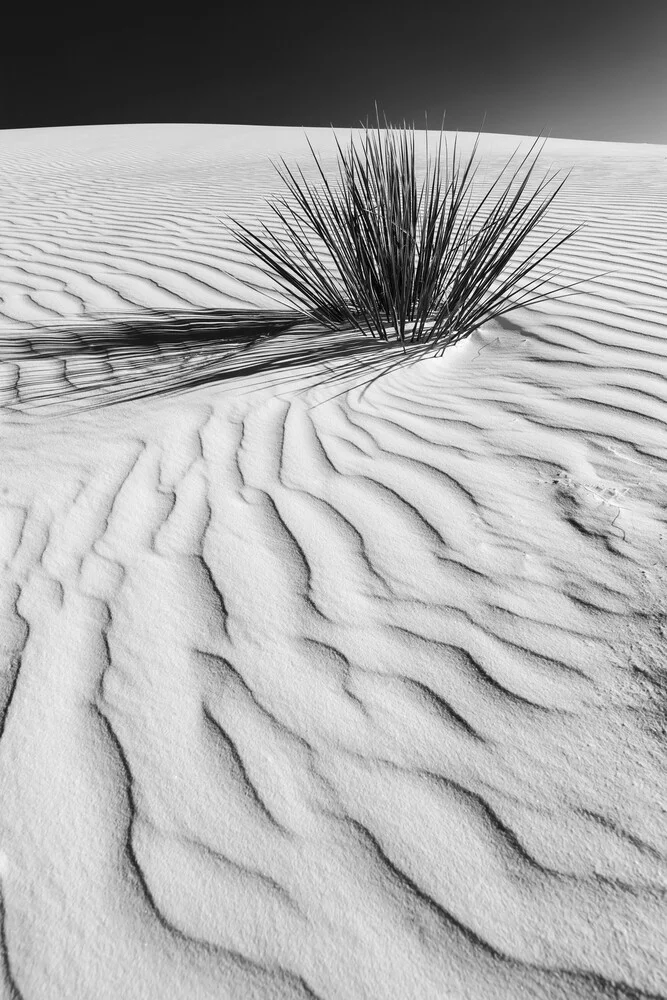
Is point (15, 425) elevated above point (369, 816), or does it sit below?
above

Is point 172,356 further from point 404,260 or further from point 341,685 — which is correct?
point 341,685

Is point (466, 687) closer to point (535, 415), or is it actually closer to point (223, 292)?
point (535, 415)

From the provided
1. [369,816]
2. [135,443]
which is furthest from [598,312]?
[369,816]

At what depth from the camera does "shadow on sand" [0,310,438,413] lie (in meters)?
2.94

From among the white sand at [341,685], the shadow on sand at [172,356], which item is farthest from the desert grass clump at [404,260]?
the white sand at [341,685]

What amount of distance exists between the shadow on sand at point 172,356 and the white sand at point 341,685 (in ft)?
0.22

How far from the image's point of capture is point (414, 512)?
207 cm

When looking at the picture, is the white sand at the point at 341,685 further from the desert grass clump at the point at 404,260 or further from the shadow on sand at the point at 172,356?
the desert grass clump at the point at 404,260

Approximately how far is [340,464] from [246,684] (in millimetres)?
926

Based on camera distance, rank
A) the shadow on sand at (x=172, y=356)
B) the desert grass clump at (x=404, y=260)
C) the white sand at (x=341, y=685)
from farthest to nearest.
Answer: the desert grass clump at (x=404, y=260), the shadow on sand at (x=172, y=356), the white sand at (x=341, y=685)

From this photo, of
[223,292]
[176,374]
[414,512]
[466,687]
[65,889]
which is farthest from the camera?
[223,292]

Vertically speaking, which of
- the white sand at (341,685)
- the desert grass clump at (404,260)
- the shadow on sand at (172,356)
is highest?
the desert grass clump at (404,260)

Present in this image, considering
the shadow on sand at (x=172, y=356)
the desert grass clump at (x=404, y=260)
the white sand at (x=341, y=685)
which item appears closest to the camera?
the white sand at (x=341, y=685)

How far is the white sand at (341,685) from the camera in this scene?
113cm
